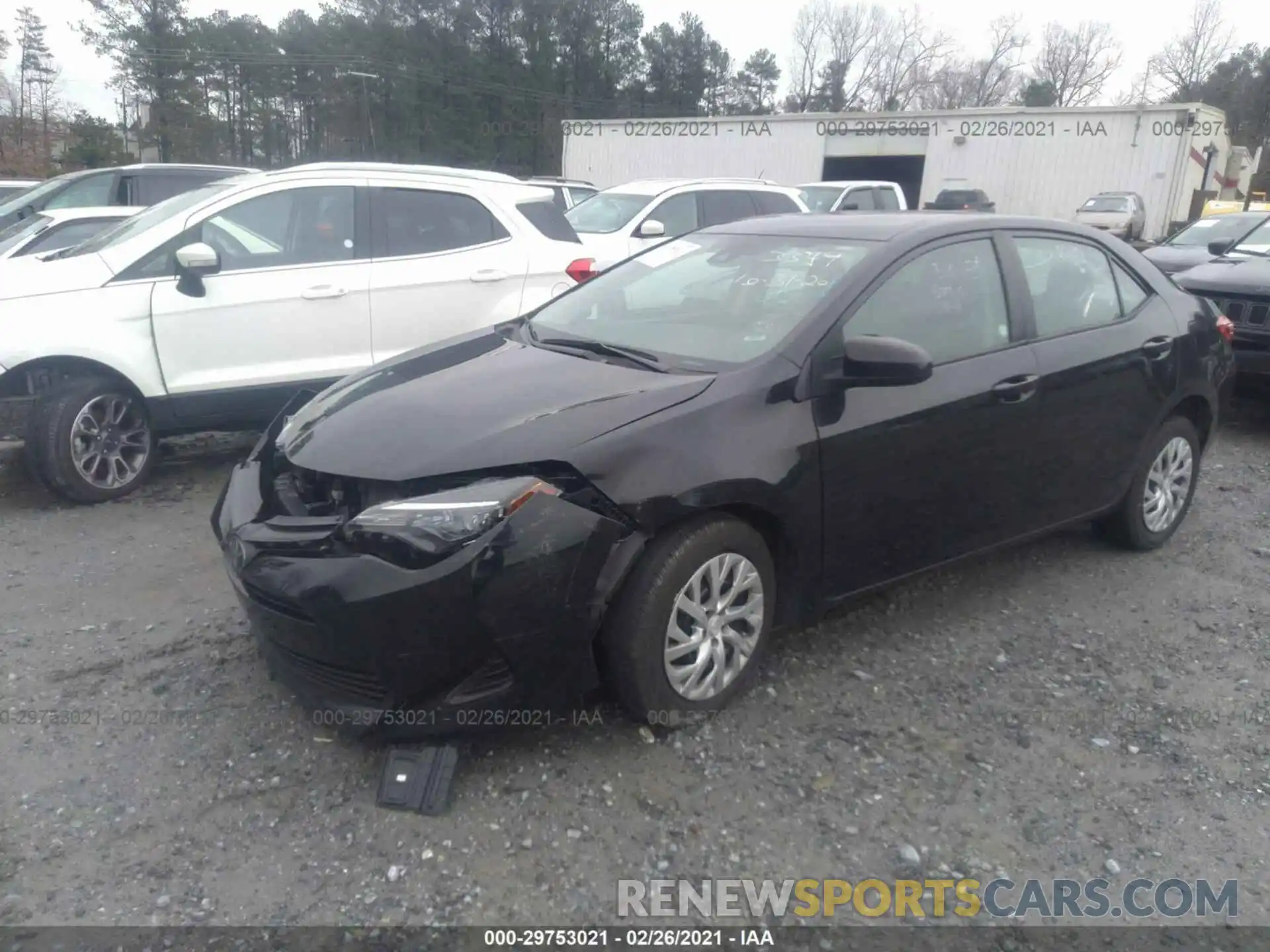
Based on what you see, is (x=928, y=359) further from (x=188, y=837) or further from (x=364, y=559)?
(x=188, y=837)

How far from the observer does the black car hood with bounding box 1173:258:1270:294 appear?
7.07 metres

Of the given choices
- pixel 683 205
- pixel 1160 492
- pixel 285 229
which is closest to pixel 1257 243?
pixel 1160 492

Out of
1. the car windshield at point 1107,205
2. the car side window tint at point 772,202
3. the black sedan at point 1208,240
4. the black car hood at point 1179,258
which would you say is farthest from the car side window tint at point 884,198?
the car windshield at point 1107,205

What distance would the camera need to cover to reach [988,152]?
28.5 meters

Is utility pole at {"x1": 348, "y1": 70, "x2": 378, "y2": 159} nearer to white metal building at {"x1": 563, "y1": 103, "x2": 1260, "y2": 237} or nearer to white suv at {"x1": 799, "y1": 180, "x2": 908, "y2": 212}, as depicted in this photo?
white metal building at {"x1": 563, "y1": 103, "x2": 1260, "y2": 237}

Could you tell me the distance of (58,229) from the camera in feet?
27.3

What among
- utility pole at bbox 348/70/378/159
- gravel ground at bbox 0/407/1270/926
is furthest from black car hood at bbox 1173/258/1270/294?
utility pole at bbox 348/70/378/159

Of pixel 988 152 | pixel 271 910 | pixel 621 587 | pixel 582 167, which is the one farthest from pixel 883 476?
pixel 582 167

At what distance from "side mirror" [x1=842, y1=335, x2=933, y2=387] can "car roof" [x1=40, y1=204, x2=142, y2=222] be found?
7345mm

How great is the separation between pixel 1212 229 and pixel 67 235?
1152cm

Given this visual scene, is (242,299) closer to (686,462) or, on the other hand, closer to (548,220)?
(548,220)

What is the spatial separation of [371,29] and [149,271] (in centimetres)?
4764

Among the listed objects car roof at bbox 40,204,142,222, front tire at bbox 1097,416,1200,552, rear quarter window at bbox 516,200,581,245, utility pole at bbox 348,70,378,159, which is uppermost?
utility pole at bbox 348,70,378,159

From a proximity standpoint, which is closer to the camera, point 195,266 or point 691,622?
point 691,622
